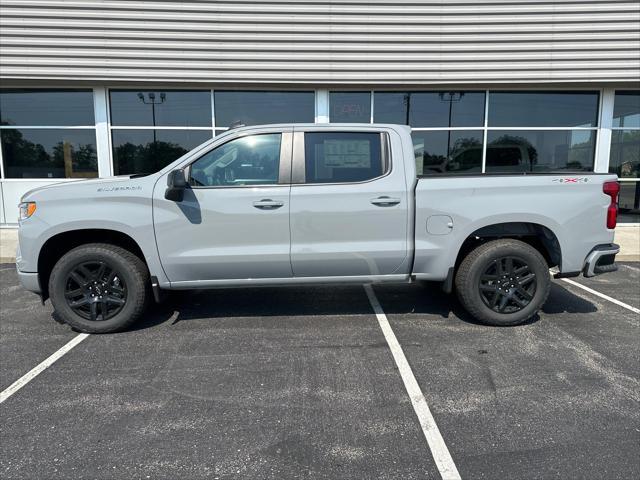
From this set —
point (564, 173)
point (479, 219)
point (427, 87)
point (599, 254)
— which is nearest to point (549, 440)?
point (479, 219)

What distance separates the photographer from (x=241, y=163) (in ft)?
13.6

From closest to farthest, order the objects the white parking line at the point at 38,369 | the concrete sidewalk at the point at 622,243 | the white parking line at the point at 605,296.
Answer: the white parking line at the point at 38,369 < the white parking line at the point at 605,296 < the concrete sidewalk at the point at 622,243

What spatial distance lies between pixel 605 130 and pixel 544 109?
1.54 meters

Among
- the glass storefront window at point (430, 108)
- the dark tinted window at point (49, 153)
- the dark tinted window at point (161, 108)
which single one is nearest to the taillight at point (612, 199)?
the glass storefront window at point (430, 108)

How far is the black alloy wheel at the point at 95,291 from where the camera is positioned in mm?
4113

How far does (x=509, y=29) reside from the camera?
968 cm

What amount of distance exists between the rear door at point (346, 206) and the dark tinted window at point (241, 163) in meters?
0.23

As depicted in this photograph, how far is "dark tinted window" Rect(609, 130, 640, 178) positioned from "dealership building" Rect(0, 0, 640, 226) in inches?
1.4

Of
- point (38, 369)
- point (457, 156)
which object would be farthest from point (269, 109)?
point (38, 369)

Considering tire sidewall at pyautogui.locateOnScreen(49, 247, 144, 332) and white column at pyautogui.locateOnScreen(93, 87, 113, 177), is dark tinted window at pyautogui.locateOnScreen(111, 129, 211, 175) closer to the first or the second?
white column at pyautogui.locateOnScreen(93, 87, 113, 177)

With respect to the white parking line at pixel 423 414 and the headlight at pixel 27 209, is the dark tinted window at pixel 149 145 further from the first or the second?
the white parking line at pixel 423 414

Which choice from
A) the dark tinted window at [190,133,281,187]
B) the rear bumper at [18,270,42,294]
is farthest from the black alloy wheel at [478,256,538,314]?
the rear bumper at [18,270,42,294]

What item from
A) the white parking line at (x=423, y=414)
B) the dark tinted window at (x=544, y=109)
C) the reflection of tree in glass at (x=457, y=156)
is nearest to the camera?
the white parking line at (x=423, y=414)

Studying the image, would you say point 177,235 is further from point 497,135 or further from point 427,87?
point 497,135
